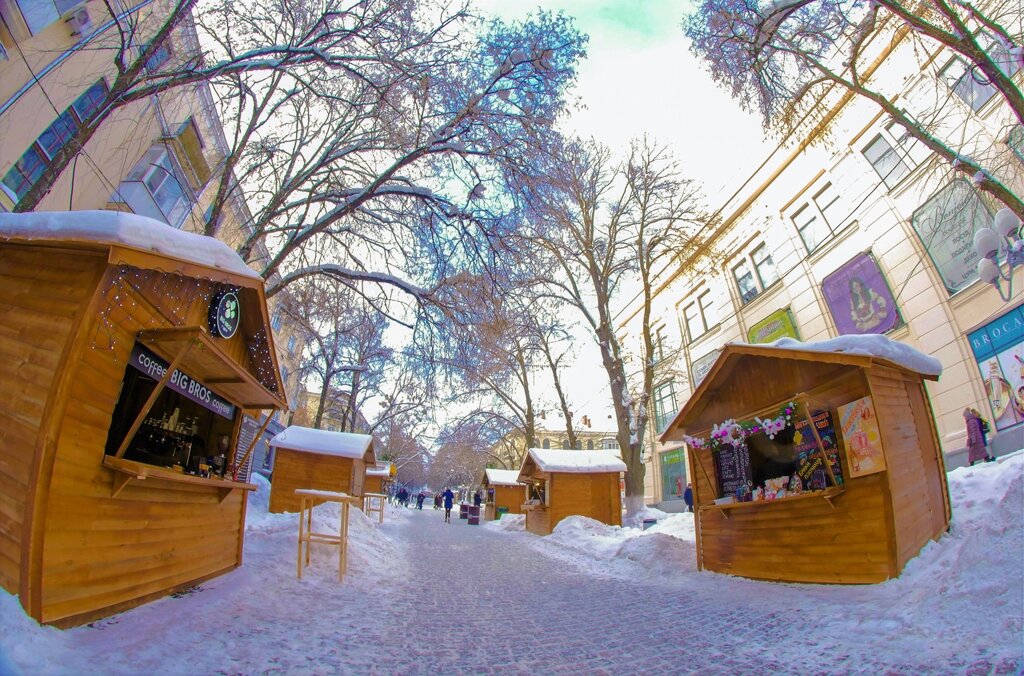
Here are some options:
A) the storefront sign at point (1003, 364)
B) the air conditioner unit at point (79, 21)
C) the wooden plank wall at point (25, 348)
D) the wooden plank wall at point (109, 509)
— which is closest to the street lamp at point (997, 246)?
the storefront sign at point (1003, 364)

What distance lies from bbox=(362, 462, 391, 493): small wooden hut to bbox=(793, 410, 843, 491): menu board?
81.8ft

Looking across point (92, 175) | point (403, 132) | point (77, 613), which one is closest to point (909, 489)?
point (77, 613)

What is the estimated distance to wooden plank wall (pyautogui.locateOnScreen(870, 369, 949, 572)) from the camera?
5609 millimetres

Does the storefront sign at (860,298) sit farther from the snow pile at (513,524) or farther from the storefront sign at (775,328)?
the snow pile at (513,524)

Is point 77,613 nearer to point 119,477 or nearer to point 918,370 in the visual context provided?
point 119,477

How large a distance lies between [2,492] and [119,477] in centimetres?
75

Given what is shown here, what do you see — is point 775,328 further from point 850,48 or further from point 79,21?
point 79,21

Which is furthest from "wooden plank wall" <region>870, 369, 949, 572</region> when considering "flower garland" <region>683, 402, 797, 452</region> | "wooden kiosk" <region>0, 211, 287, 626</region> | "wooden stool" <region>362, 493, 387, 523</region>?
"wooden stool" <region>362, 493, 387, 523</region>

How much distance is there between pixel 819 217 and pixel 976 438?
11047 millimetres

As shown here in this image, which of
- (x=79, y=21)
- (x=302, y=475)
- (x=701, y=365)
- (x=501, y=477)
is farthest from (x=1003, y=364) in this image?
(x=501, y=477)

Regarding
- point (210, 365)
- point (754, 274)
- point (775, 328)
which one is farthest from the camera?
point (754, 274)

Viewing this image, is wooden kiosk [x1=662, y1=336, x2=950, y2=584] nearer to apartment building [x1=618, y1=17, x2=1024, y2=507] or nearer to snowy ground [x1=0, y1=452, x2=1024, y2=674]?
snowy ground [x1=0, y1=452, x2=1024, y2=674]

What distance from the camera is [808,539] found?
6.43 meters

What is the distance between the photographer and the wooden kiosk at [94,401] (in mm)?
3449
